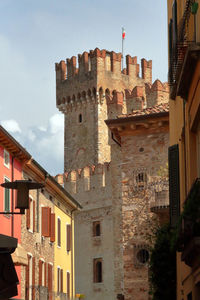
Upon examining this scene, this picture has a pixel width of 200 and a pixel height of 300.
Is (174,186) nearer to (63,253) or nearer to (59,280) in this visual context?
(59,280)

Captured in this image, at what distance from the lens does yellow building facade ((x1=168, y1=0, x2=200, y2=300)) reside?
10477 mm

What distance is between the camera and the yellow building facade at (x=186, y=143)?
1048cm

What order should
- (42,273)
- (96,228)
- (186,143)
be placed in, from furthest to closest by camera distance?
(96,228) < (42,273) < (186,143)

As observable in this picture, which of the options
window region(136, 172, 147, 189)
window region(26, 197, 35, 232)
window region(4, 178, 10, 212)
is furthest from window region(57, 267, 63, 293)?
window region(4, 178, 10, 212)

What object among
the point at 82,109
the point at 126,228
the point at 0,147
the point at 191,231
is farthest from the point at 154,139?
the point at 82,109

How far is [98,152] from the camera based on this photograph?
71.1 m

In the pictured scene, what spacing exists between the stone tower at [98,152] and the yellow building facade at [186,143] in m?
17.8

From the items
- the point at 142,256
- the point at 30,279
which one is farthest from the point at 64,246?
the point at 142,256

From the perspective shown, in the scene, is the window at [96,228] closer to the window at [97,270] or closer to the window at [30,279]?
the window at [97,270]

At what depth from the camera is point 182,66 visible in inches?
442

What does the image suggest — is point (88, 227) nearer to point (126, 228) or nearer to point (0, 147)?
point (126, 228)

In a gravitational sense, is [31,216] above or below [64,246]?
above

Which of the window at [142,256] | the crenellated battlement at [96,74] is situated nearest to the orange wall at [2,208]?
the window at [142,256]

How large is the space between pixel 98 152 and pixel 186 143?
57965 mm
